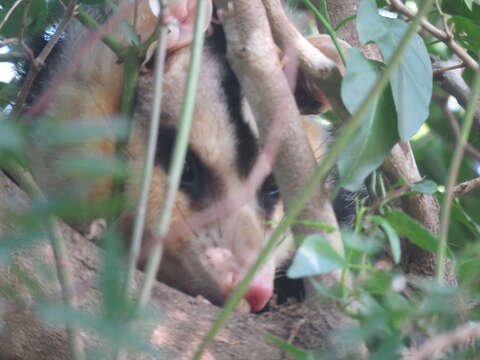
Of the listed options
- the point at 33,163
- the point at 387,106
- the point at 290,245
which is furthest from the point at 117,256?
the point at 290,245

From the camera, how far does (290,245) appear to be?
252 cm

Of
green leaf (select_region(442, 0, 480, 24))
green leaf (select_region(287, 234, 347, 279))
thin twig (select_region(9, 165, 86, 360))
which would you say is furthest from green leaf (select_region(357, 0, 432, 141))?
thin twig (select_region(9, 165, 86, 360))

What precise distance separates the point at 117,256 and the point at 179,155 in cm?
19

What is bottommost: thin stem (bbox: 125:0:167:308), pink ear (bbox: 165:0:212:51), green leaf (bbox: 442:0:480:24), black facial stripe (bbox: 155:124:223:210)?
green leaf (bbox: 442:0:480:24)

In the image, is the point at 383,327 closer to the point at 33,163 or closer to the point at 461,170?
the point at 33,163

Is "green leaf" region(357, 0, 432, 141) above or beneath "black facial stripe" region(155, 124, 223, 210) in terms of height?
above

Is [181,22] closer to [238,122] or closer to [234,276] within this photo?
[238,122]

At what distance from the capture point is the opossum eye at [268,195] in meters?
2.53

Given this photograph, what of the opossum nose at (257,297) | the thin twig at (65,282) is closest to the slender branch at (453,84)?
the opossum nose at (257,297)

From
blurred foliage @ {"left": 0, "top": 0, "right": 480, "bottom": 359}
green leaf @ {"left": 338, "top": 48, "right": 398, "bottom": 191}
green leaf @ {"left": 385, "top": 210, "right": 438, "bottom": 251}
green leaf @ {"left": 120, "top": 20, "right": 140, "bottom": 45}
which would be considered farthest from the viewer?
green leaf @ {"left": 120, "top": 20, "right": 140, "bottom": 45}

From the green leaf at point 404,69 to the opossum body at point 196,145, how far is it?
1.62 ft

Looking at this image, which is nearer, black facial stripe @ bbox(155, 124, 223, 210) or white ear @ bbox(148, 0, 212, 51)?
white ear @ bbox(148, 0, 212, 51)

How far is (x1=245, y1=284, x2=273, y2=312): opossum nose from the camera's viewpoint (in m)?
1.97

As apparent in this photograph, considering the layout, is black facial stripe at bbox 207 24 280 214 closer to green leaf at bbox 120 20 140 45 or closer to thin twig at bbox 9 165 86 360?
green leaf at bbox 120 20 140 45
